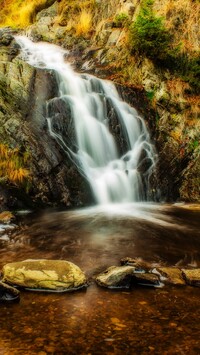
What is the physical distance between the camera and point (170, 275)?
4.48m

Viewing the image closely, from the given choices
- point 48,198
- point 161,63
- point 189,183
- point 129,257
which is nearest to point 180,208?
point 189,183

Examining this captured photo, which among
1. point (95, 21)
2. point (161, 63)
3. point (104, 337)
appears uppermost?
point (95, 21)

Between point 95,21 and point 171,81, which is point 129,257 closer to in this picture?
point 171,81

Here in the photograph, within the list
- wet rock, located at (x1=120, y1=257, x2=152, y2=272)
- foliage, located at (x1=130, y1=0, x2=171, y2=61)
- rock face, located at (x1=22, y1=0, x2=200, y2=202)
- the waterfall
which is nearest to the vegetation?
foliage, located at (x1=130, y1=0, x2=171, y2=61)

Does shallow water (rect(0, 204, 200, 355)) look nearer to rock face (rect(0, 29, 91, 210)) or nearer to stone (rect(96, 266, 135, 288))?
stone (rect(96, 266, 135, 288))

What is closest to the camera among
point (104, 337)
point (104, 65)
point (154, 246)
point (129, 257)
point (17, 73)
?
point (104, 337)

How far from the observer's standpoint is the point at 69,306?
12.0 ft

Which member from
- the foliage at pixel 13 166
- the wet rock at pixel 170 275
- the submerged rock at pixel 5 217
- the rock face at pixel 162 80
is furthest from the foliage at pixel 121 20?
the wet rock at pixel 170 275

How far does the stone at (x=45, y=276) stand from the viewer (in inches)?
159

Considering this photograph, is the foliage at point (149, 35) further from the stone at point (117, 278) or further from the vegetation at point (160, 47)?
the stone at point (117, 278)

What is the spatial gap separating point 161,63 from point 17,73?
17.5ft

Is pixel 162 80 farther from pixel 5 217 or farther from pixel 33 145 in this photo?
pixel 5 217

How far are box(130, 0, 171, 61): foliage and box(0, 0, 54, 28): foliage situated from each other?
9.10 meters

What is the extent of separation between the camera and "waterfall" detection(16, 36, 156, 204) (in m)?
9.90
